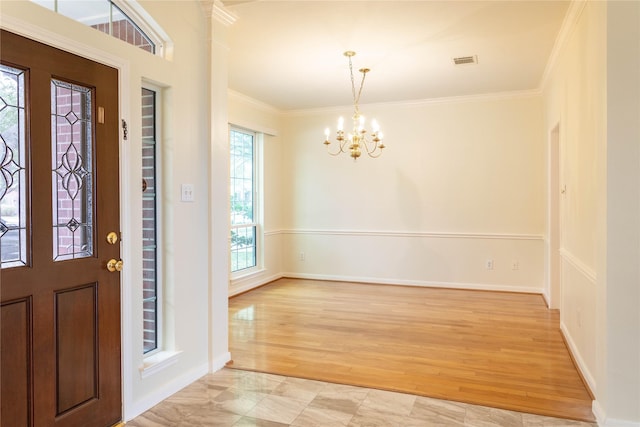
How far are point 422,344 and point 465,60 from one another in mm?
2835

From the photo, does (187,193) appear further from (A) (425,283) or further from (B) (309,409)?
(A) (425,283)

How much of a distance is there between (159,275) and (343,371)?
1.48 m

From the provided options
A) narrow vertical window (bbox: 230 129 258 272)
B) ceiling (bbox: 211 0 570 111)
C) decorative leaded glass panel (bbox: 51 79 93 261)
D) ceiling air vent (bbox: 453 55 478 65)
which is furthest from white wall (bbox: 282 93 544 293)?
decorative leaded glass panel (bbox: 51 79 93 261)

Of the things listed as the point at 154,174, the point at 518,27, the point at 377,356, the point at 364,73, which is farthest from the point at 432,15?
the point at 377,356

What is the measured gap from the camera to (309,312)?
487 cm

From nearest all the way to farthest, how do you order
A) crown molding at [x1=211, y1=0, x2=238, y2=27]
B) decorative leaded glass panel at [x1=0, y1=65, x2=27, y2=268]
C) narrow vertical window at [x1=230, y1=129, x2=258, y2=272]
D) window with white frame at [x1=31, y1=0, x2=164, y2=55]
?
decorative leaded glass panel at [x1=0, y1=65, x2=27, y2=268] < window with white frame at [x1=31, y1=0, x2=164, y2=55] < crown molding at [x1=211, y1=0, x2=238, y2=27] < narrow vertical window at [x1=230, y1=129, x2=258, y2=272]

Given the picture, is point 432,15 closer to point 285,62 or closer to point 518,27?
point 518,27

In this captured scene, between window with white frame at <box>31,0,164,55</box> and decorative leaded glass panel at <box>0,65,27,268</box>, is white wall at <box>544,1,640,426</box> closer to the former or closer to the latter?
window with white frame at <box>31,0,164,55</box>

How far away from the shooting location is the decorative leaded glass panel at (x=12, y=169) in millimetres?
1817

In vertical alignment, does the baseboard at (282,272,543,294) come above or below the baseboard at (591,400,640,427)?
above

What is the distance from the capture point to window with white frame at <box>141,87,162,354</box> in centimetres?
271

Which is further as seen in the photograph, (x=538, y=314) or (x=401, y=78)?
(x=401, y=78)

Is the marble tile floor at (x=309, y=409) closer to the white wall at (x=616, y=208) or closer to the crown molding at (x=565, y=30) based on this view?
the white wall at (x=616, y=208)

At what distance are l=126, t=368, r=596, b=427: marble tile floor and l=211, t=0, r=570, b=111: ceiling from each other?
2.70 meters
